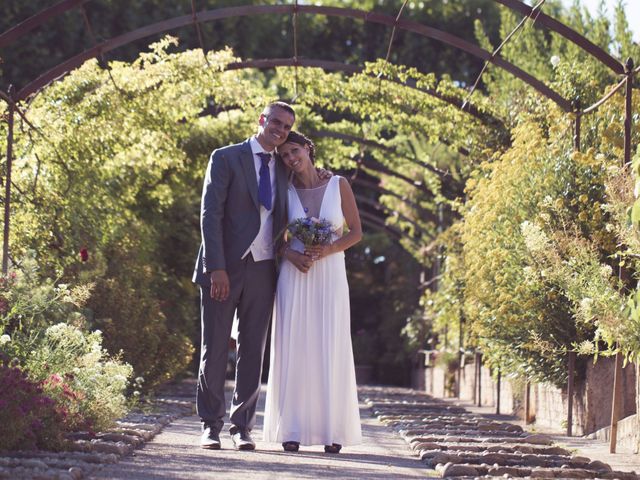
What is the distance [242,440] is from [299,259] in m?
1.02

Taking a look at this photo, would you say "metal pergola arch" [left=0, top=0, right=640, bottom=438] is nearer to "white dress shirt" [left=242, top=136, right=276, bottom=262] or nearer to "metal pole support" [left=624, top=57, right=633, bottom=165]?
"metal pole support" [left=624, top=57, right=633, bottom=165]

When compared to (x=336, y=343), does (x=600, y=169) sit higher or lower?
higher

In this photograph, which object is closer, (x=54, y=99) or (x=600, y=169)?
(x=600, y=169)

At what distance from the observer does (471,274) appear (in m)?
11.6

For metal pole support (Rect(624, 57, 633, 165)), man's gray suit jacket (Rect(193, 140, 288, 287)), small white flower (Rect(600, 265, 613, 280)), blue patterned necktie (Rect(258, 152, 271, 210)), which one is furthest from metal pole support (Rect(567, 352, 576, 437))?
blue patterned necktie (Rect(258, 152, 271, 210))

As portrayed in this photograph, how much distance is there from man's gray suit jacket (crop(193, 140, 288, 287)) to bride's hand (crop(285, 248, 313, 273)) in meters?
0.11

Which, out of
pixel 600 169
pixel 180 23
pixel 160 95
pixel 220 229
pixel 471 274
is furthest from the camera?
pixel 160 95

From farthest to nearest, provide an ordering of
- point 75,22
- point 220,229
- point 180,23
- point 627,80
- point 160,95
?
point 75,22, point 160,95, point 180,23, point 627,80, point 220,229

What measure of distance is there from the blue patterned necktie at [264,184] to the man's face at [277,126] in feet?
0.36

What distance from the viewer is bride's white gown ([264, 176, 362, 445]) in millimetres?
7020

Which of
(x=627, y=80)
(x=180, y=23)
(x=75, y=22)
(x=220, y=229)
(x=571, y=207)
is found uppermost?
(x=75, y=22)

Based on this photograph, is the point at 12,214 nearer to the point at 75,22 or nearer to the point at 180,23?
the point at 180,23

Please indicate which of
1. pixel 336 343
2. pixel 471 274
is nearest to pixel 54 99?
pixel 471 274

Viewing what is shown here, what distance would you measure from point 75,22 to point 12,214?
52.3 feet
